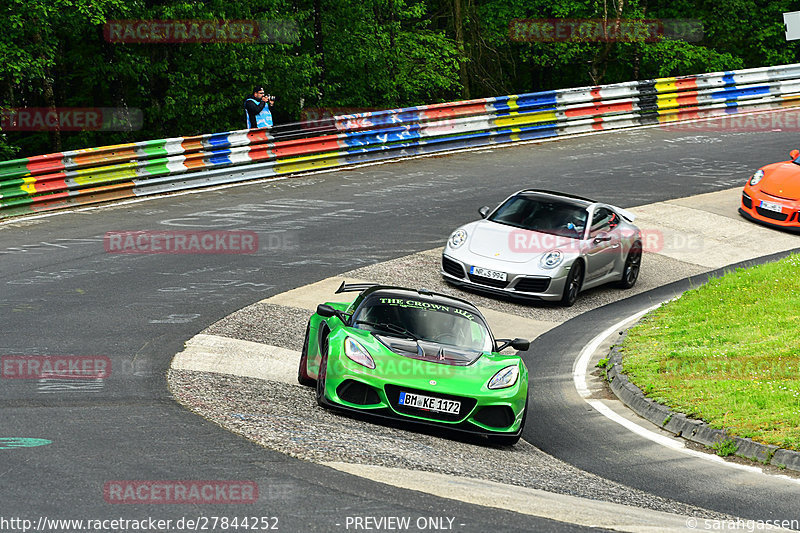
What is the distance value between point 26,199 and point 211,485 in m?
13.1

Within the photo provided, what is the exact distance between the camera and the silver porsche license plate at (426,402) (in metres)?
9.50

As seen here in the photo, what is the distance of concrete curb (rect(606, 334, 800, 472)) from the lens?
9.71m

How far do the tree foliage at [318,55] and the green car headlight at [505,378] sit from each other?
13753mm

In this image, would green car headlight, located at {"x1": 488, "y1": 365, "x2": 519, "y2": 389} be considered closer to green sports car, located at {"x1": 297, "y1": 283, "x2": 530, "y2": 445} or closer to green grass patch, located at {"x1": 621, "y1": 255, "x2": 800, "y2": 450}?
green sports car, located at {"x1": 297, "y1": 283, "x2": 530, "y2": 445}

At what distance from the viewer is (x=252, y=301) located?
14.5 meters

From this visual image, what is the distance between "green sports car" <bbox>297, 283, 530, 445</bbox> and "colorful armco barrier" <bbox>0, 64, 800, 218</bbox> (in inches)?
412

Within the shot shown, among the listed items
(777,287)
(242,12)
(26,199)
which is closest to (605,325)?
(777,287)

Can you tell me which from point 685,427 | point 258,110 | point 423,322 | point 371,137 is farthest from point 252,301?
point 371,137

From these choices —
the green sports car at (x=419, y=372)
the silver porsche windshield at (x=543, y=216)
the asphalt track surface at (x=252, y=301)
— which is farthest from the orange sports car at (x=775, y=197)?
the green sports car at (x=419, y=372)

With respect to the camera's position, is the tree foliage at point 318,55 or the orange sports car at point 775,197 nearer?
the orange sports car at point 775,197

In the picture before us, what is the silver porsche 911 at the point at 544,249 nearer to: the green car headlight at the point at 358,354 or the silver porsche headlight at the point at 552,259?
the silver porsche headlight at the point at 552,259

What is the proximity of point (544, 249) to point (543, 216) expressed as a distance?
1.01m

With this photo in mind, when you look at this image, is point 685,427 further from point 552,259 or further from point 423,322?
point 552,259

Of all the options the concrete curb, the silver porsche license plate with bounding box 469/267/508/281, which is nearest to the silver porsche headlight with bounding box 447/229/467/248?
the silver porsche license plate with bounding box 469/267/508/281
